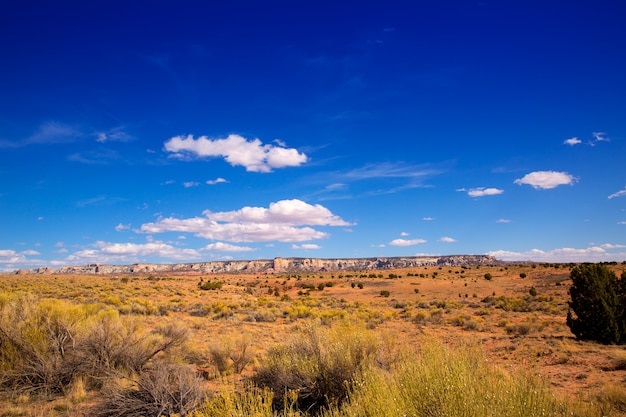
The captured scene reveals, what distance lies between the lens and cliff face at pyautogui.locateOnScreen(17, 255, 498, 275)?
151 meters

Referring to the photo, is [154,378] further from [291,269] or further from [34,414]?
[291,269]

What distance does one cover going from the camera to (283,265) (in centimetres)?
16088

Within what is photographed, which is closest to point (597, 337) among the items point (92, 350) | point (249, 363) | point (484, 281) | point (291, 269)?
point (249, 363)

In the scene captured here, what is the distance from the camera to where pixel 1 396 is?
6.96 metres

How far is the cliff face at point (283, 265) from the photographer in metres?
151

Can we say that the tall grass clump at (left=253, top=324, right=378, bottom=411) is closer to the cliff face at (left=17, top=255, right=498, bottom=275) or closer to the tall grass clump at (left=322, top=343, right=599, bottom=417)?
the tall grass clump at (left=322, top=343, right=599, bottom=417)

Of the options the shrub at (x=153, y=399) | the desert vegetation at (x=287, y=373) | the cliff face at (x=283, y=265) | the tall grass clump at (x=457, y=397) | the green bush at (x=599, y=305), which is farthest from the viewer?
the cliff face at (x=283, y=265)

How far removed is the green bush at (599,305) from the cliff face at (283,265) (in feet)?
445

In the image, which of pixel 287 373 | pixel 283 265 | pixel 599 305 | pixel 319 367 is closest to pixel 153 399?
pixel 287 373

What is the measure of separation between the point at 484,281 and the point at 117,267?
588 feet

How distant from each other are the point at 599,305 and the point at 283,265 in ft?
498

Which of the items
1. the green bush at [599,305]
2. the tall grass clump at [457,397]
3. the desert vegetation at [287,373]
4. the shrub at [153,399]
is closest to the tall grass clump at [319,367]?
the desert vegetation at [287,373]

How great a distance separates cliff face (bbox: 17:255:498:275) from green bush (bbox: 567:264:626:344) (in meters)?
136

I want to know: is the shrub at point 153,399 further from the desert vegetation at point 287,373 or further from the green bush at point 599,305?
the green bush at point 599,305
